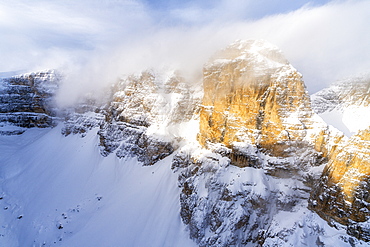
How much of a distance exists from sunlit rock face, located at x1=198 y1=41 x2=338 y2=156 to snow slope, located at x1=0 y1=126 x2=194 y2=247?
28.2 meters

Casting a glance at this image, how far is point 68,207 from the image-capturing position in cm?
8488

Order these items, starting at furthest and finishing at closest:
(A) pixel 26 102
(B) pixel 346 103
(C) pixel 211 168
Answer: (A) pixel 26 102, (B) pixel 346 103, (C) pixel 211 168

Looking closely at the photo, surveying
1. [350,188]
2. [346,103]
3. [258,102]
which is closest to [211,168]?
[258,102]

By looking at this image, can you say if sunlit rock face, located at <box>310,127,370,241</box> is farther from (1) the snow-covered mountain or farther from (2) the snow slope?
(2) the snow slope

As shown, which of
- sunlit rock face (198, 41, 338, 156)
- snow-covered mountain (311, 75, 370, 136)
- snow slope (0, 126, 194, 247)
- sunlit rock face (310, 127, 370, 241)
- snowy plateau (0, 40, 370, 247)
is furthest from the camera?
snow slope (0, 126, 194, 247)

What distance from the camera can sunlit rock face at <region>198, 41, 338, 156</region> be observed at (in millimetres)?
56272

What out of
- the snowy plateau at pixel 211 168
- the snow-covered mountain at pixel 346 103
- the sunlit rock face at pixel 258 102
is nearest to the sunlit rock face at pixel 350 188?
the snowy plateau at pixel 211 168

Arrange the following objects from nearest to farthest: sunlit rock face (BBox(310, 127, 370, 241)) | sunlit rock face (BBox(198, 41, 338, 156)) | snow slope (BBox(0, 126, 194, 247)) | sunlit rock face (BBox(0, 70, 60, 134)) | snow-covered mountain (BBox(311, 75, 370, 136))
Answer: sunlit rock face (BBox(310, 127, 370, 241))
sunlit rock face (BBox(198, 41, 338, 156))
snow-covered mountain (BBox(311, 75, 370, 136))
snow slope (BBox(0, 126, 194, 247))
sunlit rock face (BBox(0, 70, 60, 134))

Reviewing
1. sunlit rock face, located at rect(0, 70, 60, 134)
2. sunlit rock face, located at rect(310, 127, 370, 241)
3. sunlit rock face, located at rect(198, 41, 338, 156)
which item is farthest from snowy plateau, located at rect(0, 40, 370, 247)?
sunlit rock face, located at rect(0, 70, 60, 134)

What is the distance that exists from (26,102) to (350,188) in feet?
563

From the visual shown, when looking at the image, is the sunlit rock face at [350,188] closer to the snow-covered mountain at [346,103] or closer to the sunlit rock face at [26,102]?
the snow-covered mountain at [346,103]

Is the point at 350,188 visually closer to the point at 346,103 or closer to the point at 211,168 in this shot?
the point at 211,168

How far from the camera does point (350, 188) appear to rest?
41219 millimetres

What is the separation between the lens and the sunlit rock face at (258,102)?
185ft
